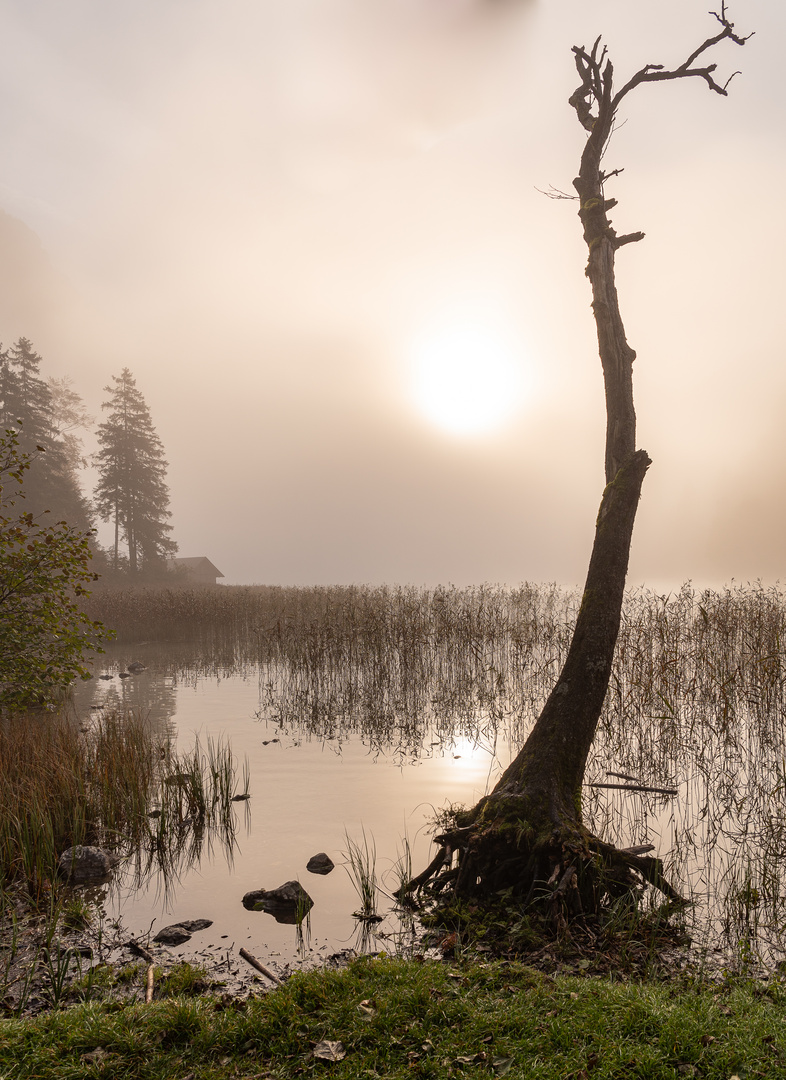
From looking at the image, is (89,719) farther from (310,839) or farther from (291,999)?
(291,999)

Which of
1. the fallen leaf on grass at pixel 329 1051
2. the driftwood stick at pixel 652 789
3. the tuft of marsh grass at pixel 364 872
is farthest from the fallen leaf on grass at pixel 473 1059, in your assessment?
the driftwood stick at pixel 652 789

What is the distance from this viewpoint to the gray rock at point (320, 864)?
6453 mm

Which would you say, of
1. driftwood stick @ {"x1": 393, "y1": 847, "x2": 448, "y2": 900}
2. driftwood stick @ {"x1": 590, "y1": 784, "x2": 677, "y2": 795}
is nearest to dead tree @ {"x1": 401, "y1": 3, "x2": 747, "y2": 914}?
driftwood stick @ {"x1": 393, "y1": 847, "x2": 448, "y2": 900}

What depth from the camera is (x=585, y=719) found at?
6.30 meters

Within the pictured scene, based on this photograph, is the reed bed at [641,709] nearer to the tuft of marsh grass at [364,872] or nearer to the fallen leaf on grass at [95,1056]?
the tuft of marsh grass at [364,872]

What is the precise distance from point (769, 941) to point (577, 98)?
908 centimetres

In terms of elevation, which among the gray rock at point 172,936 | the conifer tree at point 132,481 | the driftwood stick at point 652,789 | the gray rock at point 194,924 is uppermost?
the conifer tree at point 132,481

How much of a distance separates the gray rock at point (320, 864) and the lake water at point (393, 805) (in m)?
0.09

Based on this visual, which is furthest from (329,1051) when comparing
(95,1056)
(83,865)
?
(83,865)

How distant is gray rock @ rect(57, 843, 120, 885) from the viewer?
6.20 m

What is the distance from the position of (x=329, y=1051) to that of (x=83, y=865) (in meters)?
4.06

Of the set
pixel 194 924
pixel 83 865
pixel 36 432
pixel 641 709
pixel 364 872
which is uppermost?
pixel 36 432

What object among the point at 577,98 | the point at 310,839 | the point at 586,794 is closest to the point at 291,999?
the point at 310,839

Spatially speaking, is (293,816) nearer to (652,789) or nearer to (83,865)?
(83,865)
